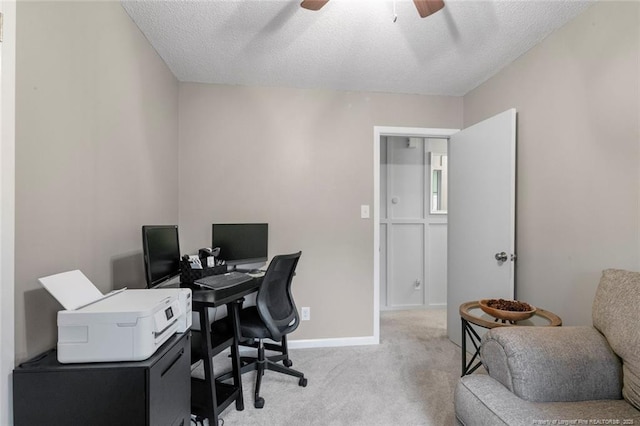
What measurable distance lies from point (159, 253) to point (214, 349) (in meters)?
0.65

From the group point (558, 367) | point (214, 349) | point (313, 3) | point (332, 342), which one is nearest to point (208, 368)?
point (214, 349)

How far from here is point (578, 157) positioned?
1.86 m

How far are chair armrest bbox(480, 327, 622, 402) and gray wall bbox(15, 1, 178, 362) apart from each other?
1.86m

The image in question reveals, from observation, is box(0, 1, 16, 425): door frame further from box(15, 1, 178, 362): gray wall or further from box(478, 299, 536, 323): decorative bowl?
box(478, 299, 536, 323): decorative bowl

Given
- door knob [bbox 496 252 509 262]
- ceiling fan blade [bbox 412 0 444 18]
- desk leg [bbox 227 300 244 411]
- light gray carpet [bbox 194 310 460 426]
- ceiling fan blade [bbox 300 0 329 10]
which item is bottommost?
light gray carpet [bbox 194 310 460 426]

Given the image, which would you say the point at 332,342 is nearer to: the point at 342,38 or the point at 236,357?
the point at 236,357

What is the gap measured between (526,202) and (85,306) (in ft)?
A: 8.66

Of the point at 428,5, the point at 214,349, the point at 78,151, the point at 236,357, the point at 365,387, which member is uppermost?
the point at 428,5

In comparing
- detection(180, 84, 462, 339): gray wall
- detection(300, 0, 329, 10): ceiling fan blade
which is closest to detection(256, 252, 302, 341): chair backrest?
detection(180, 84, 462, 339): gray wall

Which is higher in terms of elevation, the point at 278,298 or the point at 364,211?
the point at 364,211

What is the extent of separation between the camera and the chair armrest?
1.27 m

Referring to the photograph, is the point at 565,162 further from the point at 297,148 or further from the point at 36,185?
the point at 36,185

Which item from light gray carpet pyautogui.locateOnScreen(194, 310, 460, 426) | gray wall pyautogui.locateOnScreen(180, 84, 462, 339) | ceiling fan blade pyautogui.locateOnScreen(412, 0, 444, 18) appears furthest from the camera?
gray wall pyautogui.locateOnScreen(180, 84, 462, 339)

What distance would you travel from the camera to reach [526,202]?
224 centimetres
